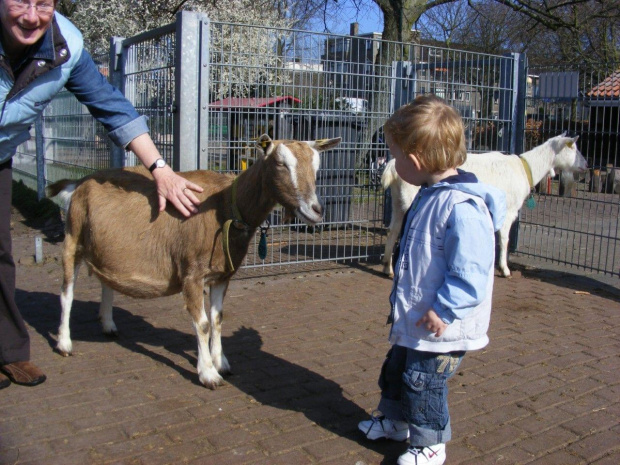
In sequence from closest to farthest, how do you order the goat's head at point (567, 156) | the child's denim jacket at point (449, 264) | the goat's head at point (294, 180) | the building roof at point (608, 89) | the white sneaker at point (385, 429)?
the child's denim jacket at point (449, 264)
the white sneaker at point (385, 429)
the goat's head at point (294, 180)
the building roof at point (608, 89)
the goat's head at point (567, 156)

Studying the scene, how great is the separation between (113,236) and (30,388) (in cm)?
117

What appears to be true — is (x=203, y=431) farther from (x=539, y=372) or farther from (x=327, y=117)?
(x=327, y=117)

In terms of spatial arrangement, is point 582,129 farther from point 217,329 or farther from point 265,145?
point 217,329

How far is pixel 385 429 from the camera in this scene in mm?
3602

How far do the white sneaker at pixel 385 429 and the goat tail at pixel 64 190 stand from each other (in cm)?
303

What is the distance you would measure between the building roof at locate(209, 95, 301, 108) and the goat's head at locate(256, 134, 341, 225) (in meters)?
2.63

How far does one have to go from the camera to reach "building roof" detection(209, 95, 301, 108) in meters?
6.78

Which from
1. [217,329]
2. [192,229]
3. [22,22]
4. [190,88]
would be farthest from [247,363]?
[190,88]

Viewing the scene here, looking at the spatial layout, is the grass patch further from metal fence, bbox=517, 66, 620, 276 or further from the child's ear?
the child's ear

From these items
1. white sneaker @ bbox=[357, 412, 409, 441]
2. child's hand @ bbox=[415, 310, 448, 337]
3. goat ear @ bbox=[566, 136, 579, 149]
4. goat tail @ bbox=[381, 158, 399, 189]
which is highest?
goat ear @ bbox=[566, 136, 579, 149]

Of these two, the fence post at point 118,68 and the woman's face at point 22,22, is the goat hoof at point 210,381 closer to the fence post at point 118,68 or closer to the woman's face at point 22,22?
the woman's face at point 22,22

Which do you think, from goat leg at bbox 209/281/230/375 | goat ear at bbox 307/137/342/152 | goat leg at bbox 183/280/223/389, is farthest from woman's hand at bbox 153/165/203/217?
goat ear at bbox 307/137/342/152

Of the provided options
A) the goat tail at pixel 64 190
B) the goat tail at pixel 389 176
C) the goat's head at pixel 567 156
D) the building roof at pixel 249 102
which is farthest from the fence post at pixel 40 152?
the goat's head at pixel 567 156

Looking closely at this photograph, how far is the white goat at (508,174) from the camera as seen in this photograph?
7617 mm
